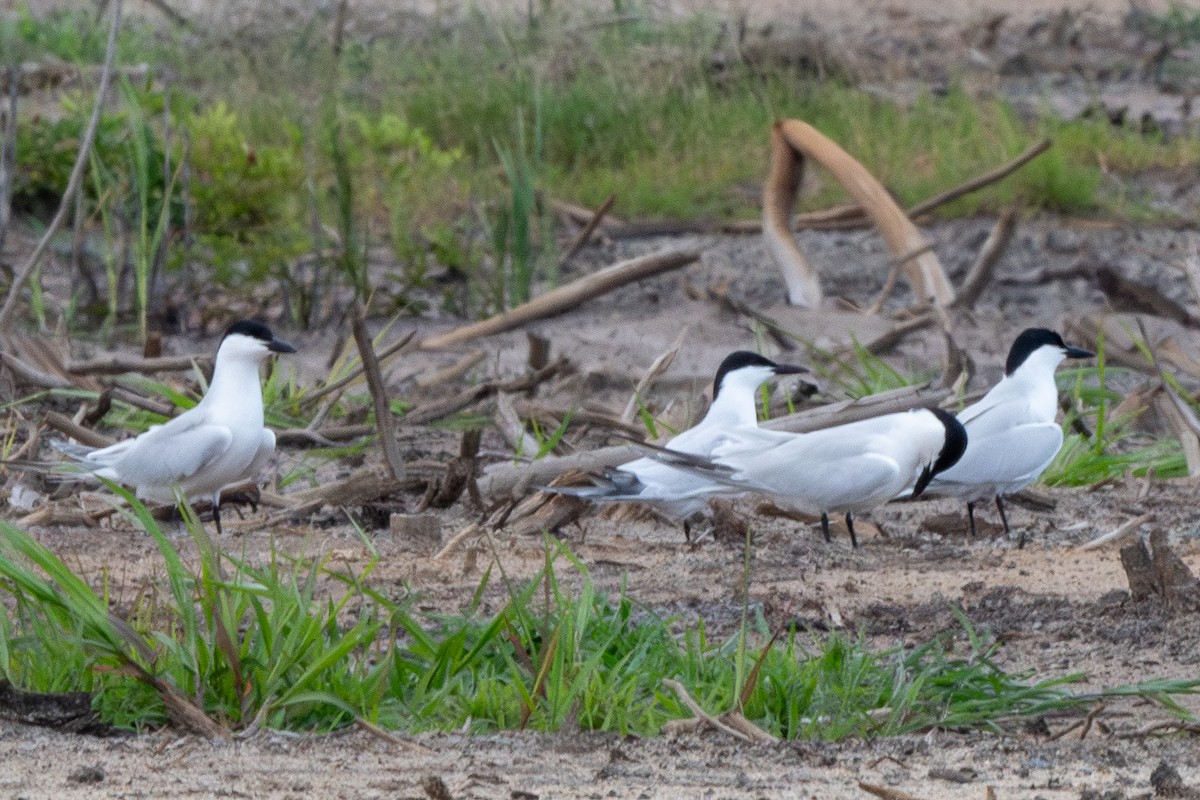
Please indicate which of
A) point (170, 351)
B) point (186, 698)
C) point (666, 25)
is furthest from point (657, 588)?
point (666, 25)

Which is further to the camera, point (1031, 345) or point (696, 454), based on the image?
point (1031, 345)

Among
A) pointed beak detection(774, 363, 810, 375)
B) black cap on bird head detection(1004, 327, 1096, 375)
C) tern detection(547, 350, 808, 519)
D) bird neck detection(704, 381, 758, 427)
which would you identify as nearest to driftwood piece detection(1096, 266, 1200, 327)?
black cap on bird head detection(1004, 327, 1096, 375)

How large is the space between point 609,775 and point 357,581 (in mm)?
574

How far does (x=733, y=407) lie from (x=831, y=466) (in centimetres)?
53

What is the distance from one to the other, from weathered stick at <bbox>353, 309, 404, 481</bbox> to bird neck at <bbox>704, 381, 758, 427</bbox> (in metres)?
0.81

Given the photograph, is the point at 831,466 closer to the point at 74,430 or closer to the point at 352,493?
the point at 352,493

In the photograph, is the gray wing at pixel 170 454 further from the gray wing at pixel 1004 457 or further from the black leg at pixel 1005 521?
the black leg at pixel 1005 521

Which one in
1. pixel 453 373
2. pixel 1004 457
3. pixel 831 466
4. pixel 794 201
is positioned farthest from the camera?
pixel 794 201

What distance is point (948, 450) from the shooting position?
4375 mm

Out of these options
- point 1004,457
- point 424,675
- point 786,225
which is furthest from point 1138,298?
point 424,675

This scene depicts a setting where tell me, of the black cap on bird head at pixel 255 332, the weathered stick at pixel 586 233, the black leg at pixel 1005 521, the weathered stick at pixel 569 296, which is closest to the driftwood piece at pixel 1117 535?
the black leg at pixel 1005 521

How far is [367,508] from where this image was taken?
4.41 meters

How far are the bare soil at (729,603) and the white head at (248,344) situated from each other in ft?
1.34

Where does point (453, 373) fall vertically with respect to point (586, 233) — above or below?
below
